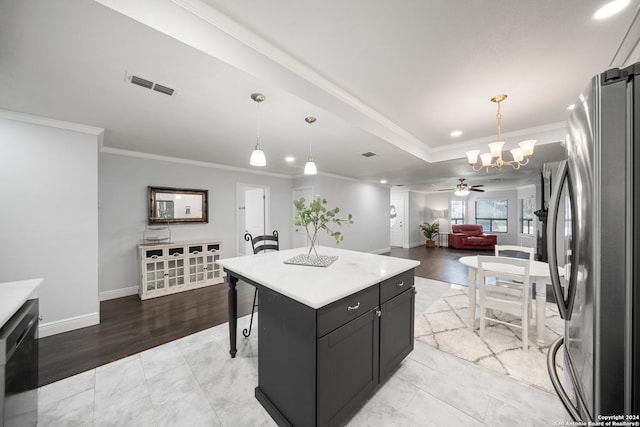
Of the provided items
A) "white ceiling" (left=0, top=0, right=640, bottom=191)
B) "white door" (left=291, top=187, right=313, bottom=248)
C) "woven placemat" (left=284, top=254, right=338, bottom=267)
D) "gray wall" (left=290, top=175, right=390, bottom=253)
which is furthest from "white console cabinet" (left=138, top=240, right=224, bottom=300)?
"woven placemat" (left=284, top=254, right=338, bottom=267)

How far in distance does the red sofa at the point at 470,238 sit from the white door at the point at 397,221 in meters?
1.89

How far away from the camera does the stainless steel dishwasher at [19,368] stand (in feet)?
3.30

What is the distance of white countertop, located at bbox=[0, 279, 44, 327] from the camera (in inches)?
41.7

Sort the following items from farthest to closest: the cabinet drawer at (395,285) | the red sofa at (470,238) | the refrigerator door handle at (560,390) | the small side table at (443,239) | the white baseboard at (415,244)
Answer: the small side table at (443,239) → the white baseboard at (415,244) → the red sofa at (470,238) → the cabinet drawer at (395,285) → the refrigerator door handle at (560,390)

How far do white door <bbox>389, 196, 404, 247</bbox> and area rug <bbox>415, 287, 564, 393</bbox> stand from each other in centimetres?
614

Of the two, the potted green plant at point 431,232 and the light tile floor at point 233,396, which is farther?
the potted green plant at point 431,232

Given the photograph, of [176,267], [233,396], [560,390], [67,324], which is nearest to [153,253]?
[176,267]

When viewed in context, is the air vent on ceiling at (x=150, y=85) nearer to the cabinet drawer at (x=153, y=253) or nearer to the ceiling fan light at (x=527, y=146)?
the cabinet drawer at (x=153, y=253)

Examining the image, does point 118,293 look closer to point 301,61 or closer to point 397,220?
point 301,61

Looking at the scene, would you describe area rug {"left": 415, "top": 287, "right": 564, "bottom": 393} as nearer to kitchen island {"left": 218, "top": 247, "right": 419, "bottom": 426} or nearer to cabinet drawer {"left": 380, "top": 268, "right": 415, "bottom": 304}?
kitchen island {"left": 218, "top": 247, "right": 419, "bottom": 426}

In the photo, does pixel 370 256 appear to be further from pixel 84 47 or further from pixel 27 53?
pixel 27 53

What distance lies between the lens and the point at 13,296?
1233mm

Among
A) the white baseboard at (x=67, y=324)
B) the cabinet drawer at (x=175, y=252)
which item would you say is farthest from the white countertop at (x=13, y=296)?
the cabinet drawer at (x=175, y=252)

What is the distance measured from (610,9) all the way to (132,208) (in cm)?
563
